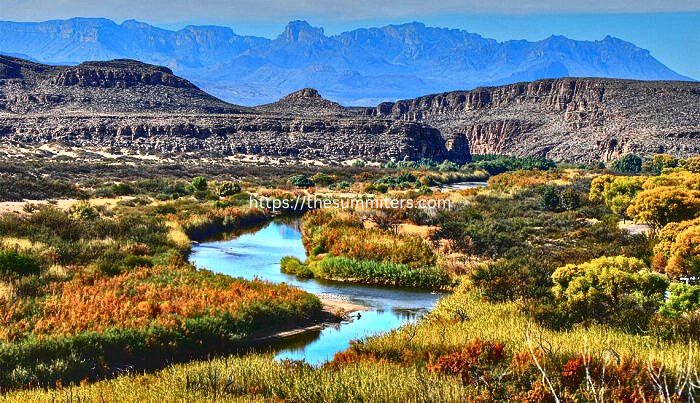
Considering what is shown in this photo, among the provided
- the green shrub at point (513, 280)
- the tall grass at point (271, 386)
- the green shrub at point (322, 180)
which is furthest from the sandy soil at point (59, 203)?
the tall grass at point (271, 386)

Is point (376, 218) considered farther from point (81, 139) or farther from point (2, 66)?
point (2, 66)

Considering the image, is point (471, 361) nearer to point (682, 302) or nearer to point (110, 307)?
point (682, 302)

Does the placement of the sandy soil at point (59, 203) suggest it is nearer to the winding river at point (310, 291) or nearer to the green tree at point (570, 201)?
the winding river at point (310, 291)

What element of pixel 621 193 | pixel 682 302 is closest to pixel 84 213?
pixel 621 193

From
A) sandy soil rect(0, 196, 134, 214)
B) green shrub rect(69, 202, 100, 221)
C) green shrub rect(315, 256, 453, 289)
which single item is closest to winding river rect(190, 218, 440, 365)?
green shrub rect(315, 256, 453, 289)

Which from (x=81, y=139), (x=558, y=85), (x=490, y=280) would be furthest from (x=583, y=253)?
(x=558, y=85)
